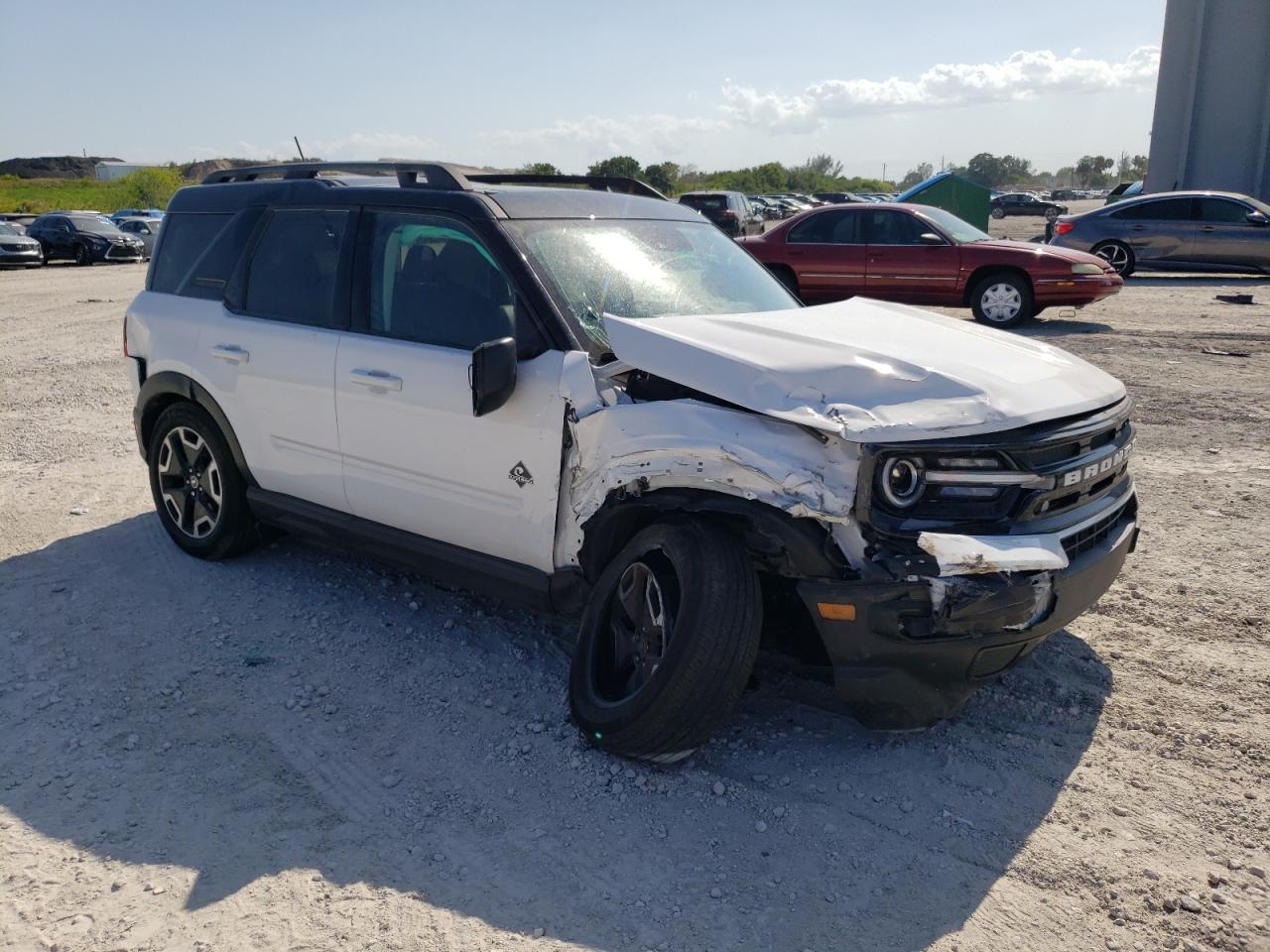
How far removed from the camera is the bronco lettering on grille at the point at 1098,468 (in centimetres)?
329

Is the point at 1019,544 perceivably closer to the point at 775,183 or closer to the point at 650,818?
the point at 650,818

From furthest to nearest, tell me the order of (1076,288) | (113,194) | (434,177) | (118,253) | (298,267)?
1. (113,194)
2. (118,253)
3. (1076,288)
4. (298,267)
5. (434,177)

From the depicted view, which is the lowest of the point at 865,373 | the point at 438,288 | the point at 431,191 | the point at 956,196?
the point at 865,373

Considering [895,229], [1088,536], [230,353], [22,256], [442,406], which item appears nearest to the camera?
[1088,536]

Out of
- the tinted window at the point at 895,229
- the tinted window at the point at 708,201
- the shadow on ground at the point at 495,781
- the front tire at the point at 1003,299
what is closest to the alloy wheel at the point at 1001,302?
the front tire at the point at 1003,299

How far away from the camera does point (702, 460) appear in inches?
130

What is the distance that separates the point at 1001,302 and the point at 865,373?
33.8 ft

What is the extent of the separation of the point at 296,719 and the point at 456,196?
82.7 inches

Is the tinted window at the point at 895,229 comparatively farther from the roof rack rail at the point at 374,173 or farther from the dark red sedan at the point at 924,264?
the roof rack rail at the point at 374,173

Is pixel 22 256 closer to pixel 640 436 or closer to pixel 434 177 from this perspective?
pixel 434 177

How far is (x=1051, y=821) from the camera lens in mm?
3170

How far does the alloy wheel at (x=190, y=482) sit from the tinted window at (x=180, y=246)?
792mm

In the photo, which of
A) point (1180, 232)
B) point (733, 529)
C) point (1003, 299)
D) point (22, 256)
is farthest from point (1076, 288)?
point (22, 256)

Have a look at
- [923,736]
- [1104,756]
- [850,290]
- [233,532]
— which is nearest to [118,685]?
[233,532]
